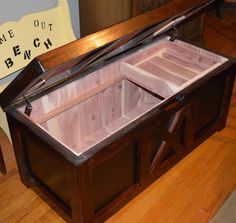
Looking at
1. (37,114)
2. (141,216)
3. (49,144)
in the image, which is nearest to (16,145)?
(37,114)

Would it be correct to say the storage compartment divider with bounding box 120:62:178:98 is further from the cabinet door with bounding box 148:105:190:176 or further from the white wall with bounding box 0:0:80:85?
the white wall with bounding box 0:0:80:85

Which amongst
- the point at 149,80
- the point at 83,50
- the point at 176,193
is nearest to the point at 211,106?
the point at 149,80

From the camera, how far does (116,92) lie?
191 centimetres

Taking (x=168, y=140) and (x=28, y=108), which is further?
(x=168, y=140)

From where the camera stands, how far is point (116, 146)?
1.37 metres

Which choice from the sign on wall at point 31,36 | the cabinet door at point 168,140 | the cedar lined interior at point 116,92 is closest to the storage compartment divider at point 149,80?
the cedar lined interior at point 116,92

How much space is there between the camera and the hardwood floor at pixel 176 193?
1614mm

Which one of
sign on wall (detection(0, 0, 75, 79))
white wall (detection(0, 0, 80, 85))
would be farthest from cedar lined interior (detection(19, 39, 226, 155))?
white wall (detection(0, 0, 80, 85))

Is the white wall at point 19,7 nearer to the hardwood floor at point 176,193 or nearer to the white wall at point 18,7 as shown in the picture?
the white wall at point 18,7

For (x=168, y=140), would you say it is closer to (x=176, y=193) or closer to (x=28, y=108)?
(x=176, y=193)

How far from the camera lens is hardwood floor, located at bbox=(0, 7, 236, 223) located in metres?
1.61

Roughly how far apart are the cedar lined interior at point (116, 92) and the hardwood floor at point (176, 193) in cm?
31

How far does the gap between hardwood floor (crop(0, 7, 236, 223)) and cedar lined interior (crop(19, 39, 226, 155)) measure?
313 millimetres

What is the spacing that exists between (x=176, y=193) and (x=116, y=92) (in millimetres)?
563
